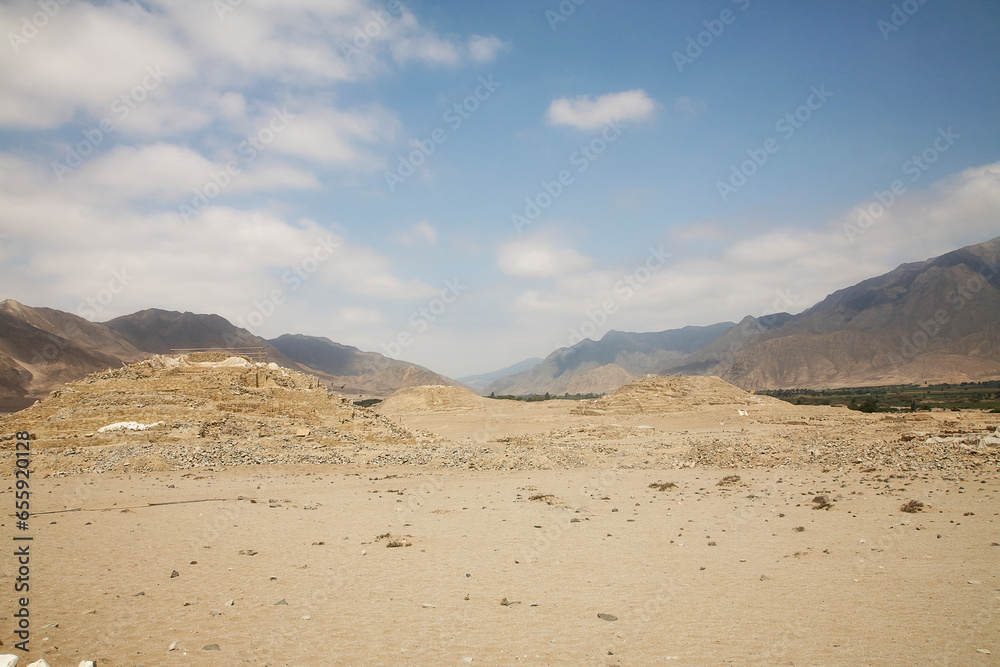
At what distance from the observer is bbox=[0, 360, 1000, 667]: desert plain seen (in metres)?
4.65

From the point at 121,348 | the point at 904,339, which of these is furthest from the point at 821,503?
the point at 121,348

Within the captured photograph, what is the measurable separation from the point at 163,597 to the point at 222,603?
0.72m

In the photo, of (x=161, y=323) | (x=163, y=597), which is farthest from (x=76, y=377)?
(x=163, y=597)

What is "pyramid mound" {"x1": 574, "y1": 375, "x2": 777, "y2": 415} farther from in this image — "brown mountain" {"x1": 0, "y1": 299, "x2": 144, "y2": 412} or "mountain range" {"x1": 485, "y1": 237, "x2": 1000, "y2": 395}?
"brown mountain" {"x1": 0, "y1": 299, "x2": 144, "y2": 412}

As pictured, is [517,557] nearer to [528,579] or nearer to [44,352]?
[528,579]

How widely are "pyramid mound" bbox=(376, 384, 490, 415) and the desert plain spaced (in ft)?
149

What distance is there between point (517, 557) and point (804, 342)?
5814 inches

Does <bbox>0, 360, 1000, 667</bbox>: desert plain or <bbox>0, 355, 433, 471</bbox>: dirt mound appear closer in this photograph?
<bbox>0, 360, 1000, 667</bbox>: desert plain

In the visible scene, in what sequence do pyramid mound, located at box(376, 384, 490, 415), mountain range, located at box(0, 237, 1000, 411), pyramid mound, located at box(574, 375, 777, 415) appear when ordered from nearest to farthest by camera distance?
pyramid mound, located at box(574, 375, 777, 415) < pyramid mound, located at box(376, 384, 490, 415) < mountain range, located at box(0, 237, 1000, 411)

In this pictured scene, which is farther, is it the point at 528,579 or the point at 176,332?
the point at 176,332

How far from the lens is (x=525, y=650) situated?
15.1 ft

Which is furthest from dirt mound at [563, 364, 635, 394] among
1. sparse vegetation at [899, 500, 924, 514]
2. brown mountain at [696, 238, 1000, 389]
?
sparse vegetation at [899, 500, 924, 514]

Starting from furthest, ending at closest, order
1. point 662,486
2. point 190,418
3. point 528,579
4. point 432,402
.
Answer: point 432,402, point 190,418, point 662,486, point 528,579

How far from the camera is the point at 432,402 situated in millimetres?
65938
